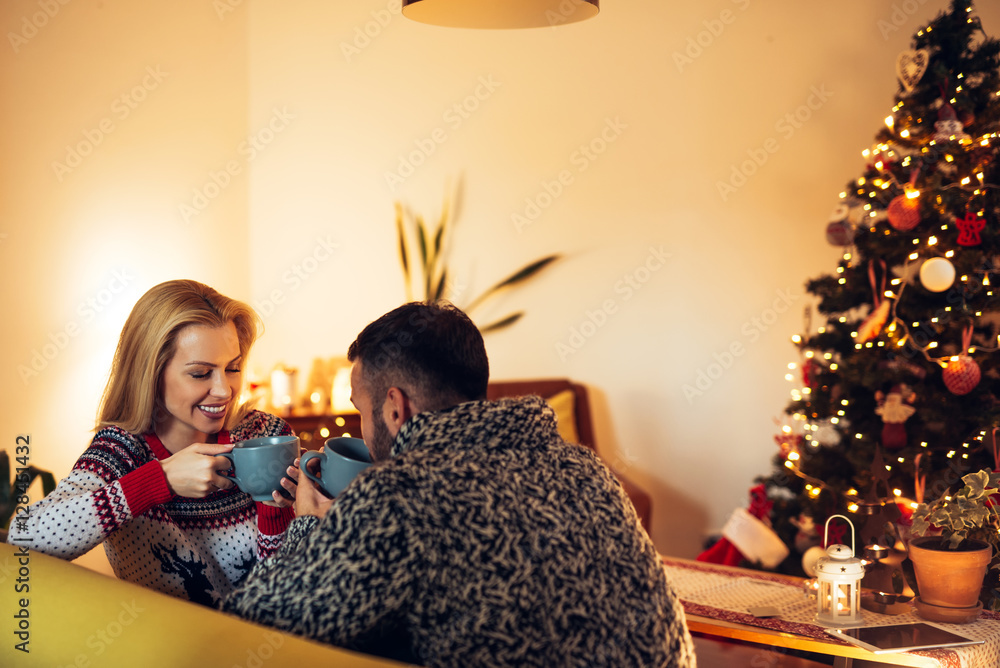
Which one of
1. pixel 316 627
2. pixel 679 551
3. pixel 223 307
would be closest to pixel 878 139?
pixel 679 551

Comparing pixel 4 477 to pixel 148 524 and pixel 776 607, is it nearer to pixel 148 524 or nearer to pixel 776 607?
pixel 148 524

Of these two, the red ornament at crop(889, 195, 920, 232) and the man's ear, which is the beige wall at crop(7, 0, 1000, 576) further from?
the man's ear

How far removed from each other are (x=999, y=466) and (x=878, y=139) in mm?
1175

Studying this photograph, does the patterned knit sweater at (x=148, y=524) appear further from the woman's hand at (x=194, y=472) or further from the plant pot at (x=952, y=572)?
the plant pot at (x=952, y=572)

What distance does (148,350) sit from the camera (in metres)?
1.52

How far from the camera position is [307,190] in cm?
442
